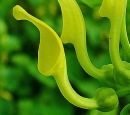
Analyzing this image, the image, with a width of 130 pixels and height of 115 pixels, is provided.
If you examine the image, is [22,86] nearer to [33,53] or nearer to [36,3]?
[33,53]

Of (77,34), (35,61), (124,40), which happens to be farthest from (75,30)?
(35,61)

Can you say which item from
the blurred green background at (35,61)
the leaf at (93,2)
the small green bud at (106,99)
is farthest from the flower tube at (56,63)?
the blurred green background at (35,61)

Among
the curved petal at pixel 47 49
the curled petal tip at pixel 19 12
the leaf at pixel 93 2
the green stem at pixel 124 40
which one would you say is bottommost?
the green stem at pixel 124 40

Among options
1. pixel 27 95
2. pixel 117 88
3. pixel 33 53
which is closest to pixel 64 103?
pixel 27 95

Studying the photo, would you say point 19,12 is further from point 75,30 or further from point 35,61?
point 35,61

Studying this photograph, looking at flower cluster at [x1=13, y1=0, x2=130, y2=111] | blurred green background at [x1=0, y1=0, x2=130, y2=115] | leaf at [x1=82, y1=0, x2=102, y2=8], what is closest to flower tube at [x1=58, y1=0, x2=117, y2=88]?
flower cluster at [x1=13, y1=0, x2=130, y2=111]

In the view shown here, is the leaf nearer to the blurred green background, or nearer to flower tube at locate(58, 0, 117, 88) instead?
flower tube at locate(58, 0, 117, 88)

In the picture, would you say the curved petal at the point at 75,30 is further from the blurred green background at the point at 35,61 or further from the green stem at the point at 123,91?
the blurred green background at the point at 35,61

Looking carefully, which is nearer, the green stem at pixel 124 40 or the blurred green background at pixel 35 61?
the green stem at pixel 124 40
